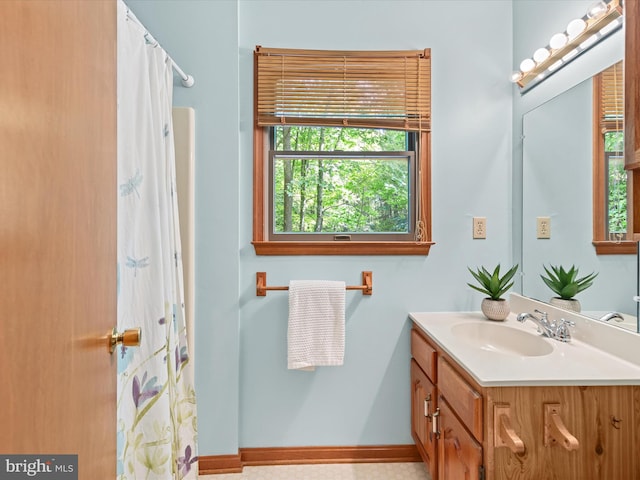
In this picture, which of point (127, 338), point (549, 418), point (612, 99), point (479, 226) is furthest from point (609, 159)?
point (127, 338)

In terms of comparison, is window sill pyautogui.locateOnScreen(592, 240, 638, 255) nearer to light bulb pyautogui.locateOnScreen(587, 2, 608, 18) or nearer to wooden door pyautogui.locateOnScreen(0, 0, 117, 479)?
light bulb pyautogui.locateOnScreen(587, 2, 608, 18)

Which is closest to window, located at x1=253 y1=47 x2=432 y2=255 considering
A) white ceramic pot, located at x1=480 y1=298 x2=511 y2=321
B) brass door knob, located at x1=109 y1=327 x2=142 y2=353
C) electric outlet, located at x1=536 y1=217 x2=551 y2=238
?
white ceramic pot, located at x1=480 y1=298 x2=511 y2=321

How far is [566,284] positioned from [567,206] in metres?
0.33

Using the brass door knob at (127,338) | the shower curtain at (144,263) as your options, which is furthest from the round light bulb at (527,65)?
the brass door knob at (127,338)

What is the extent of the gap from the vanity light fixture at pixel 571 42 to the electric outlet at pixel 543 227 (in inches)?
25.8

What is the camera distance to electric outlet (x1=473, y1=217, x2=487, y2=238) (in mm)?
1854

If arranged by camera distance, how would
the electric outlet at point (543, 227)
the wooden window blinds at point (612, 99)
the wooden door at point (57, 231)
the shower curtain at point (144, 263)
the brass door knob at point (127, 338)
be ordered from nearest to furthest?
the wooden door at point (57, 231) → the brass door knob at point (127, 338) → the shower curtain at point (144, 263) → the wooden window blinds at point (612, 99) → the electric outlet at point (543, 227)

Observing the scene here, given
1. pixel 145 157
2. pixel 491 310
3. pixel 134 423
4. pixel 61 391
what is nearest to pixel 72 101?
pixel 61 391

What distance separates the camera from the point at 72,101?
1.91 ft

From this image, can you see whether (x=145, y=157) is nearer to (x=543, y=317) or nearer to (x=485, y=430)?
(x=485, y=430)

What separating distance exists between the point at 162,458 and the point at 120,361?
0.41m

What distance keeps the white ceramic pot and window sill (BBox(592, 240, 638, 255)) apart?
456 mm

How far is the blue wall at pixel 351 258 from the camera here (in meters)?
1.73

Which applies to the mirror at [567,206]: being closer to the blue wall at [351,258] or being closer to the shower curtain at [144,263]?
the blue wall at [351,258]
